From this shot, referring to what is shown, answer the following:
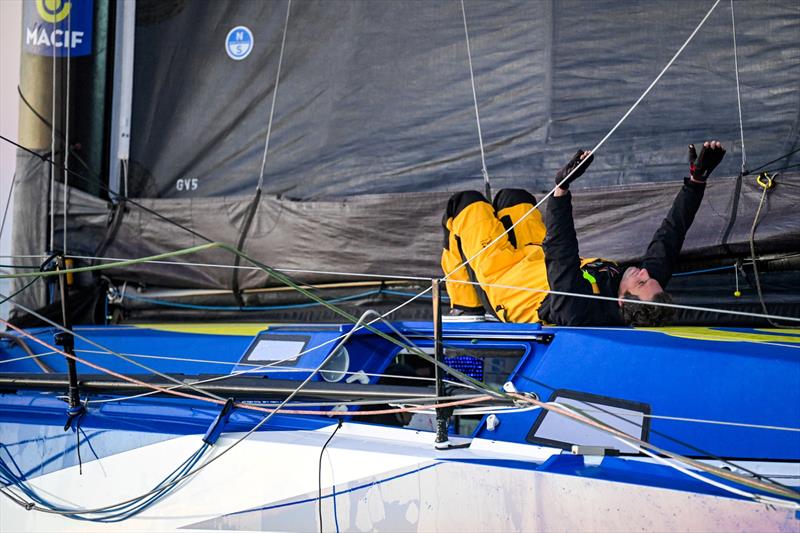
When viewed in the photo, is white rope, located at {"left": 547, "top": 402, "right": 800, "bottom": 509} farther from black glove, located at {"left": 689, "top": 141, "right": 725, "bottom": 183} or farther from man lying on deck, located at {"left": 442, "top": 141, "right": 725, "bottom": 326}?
black glove, located at {"left": 689, "top": 141, "right": 725, "bottom": 183}

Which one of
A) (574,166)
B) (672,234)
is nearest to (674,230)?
(672,234)

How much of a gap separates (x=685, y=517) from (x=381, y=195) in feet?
6.85

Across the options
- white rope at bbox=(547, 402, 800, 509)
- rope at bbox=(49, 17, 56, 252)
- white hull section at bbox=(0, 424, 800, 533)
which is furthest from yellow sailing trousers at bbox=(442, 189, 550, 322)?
rope at bbox=(49, 17, 56, 252)

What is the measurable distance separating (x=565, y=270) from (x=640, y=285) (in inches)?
12.6

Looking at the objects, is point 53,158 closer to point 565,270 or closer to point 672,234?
point 565,270

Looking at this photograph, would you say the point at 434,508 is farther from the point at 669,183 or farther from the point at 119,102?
the point at 119,102

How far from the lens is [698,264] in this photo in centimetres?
291

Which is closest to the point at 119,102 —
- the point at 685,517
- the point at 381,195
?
the point at 381,195

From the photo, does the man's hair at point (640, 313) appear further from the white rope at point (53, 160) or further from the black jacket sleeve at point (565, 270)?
the white rope at point (53, 160)

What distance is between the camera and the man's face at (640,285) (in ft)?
8.20

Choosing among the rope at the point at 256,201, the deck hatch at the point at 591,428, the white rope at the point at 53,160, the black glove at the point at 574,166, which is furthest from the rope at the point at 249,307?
the deck hatch at the point at 591,428

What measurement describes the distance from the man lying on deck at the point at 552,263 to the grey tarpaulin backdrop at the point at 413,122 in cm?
23

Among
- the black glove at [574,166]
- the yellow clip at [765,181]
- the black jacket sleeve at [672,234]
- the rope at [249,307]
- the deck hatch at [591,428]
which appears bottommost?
the deck hatch at [591,428]

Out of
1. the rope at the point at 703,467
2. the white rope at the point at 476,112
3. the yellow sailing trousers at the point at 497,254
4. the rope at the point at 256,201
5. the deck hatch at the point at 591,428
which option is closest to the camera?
the rope at the point at 703,467
